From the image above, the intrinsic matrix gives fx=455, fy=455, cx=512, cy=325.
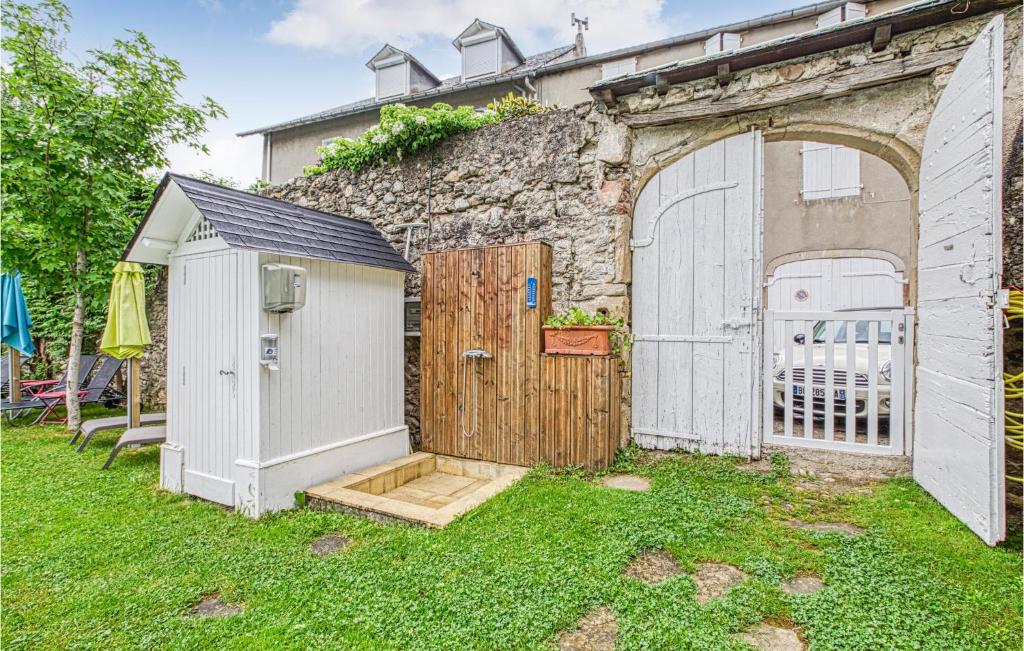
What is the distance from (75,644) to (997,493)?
428cm

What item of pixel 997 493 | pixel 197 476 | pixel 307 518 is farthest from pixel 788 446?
pixel 197 476

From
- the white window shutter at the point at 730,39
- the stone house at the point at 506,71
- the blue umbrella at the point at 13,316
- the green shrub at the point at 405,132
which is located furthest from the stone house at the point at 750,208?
the white window shutter at the point at 730,39

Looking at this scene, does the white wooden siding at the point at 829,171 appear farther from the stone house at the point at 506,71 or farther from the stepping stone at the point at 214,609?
the stepping stone at the point at 214,609

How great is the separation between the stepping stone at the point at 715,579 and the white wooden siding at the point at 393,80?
1266cm

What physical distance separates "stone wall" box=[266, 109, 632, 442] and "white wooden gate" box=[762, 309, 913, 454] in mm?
1561

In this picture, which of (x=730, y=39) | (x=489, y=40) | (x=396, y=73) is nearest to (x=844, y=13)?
(x=730, y=39)

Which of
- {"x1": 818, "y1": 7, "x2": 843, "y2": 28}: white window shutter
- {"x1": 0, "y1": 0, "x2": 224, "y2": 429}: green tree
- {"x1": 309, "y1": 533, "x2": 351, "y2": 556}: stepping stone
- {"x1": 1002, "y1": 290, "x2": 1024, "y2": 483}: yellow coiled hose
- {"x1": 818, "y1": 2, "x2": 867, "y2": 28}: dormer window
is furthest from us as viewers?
{"x1": 818, "y1": 7, "x2": 843, "y2": 28}: white window shutter

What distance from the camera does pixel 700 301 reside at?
388cm

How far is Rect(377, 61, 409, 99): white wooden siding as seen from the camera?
471 inches

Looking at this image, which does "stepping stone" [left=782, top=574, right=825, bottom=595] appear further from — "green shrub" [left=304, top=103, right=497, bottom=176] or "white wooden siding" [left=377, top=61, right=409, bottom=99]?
"white wooden siding" [left=377, top=61, right=409, bottom=99]

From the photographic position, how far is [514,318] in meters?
4.09

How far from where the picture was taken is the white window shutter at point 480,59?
435 inches

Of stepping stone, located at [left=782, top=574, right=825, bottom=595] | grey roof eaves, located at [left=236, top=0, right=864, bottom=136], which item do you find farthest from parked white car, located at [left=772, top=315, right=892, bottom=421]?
grey roof eaves, located at [left=236, top=0, right=864, bottom=136]

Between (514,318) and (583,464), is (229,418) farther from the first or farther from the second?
(583,464)
